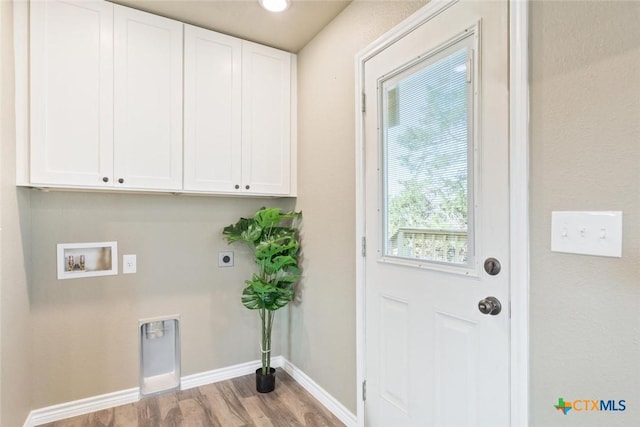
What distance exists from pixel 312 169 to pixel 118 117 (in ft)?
3.96

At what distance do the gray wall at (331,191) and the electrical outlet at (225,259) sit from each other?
1.91ft

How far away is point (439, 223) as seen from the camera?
1437 mm

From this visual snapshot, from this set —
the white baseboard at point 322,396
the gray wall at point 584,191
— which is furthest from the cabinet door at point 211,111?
the gray wall at point 584,191

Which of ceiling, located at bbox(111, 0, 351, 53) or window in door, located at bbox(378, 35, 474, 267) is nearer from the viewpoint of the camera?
window in door, located at bbox(378, 35, 474, 267)

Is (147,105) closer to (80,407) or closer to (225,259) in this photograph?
(225,259)

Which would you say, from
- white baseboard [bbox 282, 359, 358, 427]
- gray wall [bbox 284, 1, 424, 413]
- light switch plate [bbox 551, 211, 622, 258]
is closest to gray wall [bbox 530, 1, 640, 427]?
light switch plate [bbox 551, 211, 622, 258]

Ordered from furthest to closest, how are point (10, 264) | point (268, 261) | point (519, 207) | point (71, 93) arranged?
point (268, 261)
point (71, 93)
point (10, 264)
point (519, 207)

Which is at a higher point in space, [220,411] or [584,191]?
[584,191]

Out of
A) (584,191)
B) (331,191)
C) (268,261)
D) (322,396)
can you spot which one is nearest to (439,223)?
(584,191)

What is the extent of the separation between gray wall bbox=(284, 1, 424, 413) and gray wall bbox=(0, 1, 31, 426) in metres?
1.60

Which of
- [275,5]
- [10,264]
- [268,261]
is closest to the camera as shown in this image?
[10,264]

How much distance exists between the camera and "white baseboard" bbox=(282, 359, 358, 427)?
1.96 m

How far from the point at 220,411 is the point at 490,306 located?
179 centimetres

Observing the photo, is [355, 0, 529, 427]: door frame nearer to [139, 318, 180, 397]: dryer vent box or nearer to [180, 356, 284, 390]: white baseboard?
[180, 356, 284, 390]: white baseboard
